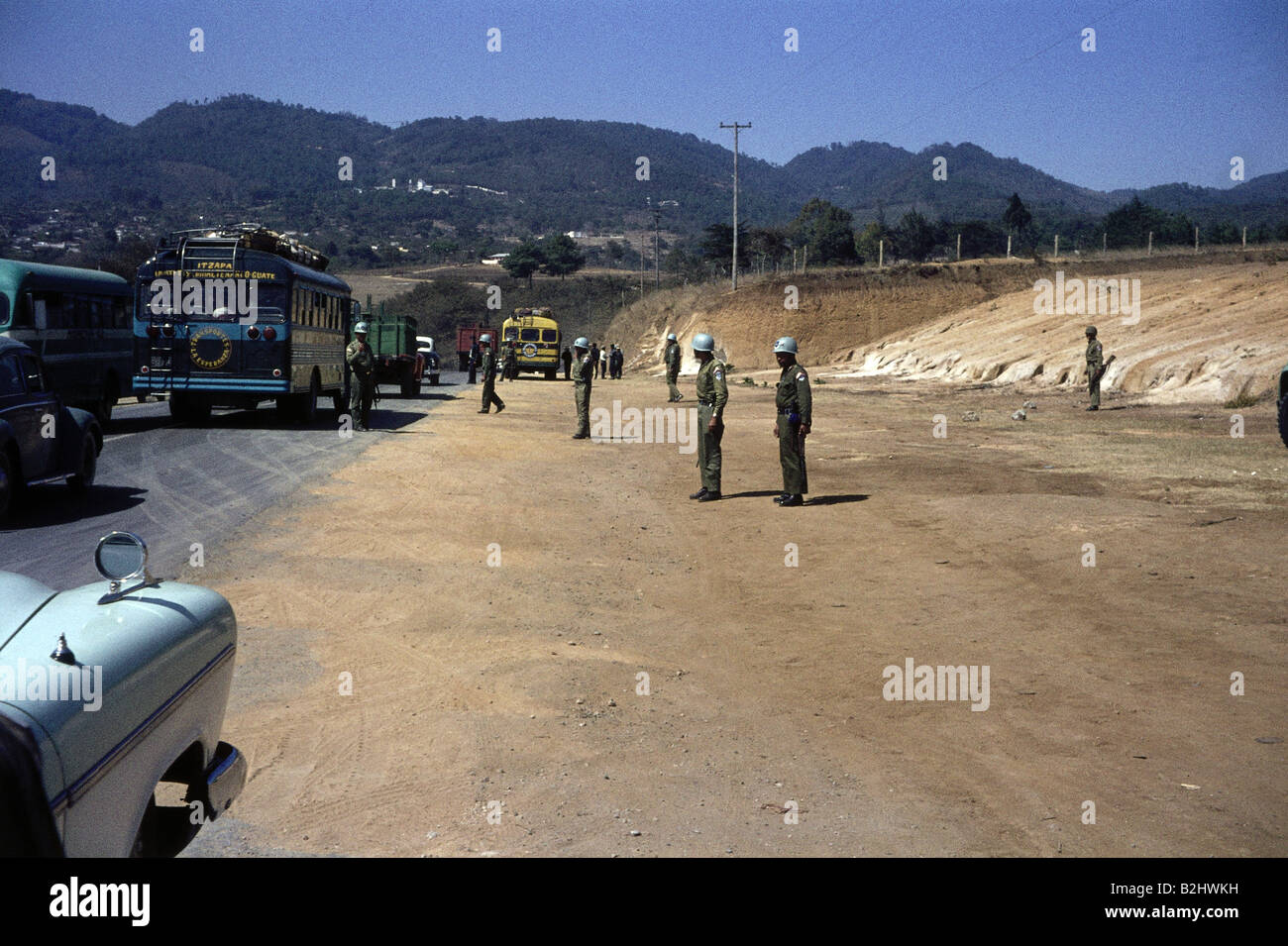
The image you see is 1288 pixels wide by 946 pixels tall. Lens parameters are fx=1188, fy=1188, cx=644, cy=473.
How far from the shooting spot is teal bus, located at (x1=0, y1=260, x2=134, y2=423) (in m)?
19.5

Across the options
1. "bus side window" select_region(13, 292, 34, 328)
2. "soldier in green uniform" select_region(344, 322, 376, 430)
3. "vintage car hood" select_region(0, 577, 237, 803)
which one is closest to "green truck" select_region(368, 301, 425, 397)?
"soldier in green uniform" select_region(344, 322, 376, 430)

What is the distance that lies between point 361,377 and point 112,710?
20405 mm

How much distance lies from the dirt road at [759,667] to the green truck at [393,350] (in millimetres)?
20723

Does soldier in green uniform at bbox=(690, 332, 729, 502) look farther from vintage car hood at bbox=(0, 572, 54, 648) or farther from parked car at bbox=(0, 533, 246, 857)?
vintage car hood at bbox=(0, 572, 54, 648)

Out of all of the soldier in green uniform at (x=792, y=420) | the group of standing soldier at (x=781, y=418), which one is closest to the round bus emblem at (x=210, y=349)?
the group of standing soldier at (x=781, y=418)

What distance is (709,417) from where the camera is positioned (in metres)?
15.4

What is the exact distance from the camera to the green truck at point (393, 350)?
36.1 metres

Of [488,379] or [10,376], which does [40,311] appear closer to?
[10,376]

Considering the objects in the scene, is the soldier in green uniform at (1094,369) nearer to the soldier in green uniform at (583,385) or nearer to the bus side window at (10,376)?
the soldier in green uniform at (583,385)

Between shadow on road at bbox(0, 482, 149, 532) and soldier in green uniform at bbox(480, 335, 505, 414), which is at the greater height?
soldier in green uniform at bbox(480, 335, 505, 414)

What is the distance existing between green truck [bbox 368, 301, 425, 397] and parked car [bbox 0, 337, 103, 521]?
21609mm

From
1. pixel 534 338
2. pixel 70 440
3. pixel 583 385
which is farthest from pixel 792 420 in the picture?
pixel 534 338
